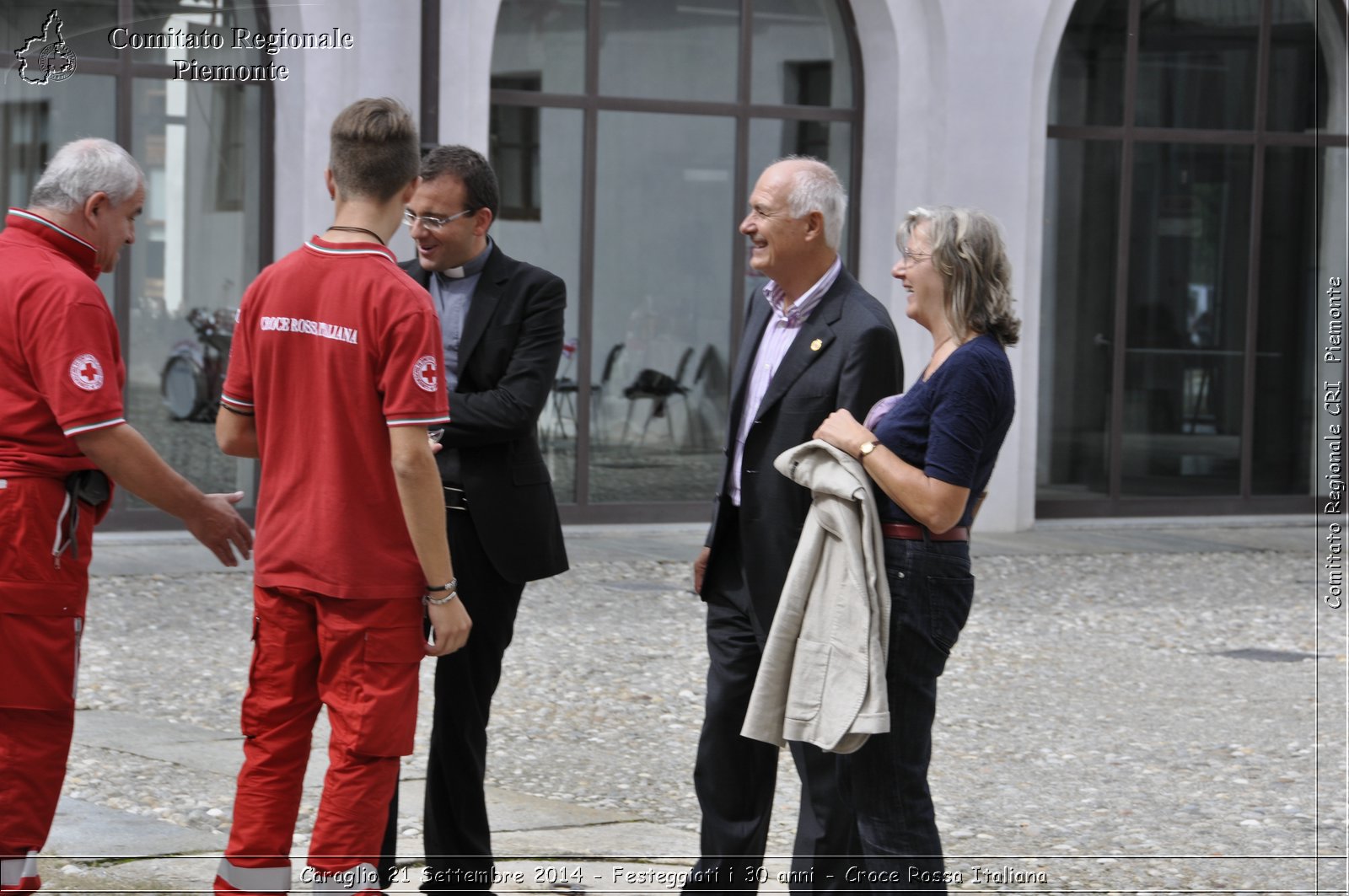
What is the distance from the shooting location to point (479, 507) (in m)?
4.14

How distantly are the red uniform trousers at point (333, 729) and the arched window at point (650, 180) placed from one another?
8.85 meters

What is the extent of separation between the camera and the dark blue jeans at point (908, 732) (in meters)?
3.54

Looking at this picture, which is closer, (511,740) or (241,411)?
(241,411)

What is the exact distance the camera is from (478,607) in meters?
4.19

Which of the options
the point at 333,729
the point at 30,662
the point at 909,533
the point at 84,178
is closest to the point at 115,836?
the point at 30,662

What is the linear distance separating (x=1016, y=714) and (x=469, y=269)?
362 centimetres

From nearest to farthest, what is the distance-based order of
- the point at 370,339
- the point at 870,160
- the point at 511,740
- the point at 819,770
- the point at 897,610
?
the point at 370,339 < the point at 897,610 < the point at 819,770 < the point at 511,740 < the point at 870,160

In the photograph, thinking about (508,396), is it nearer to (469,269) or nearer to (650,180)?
(469,269)

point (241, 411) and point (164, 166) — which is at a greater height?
point (164, 166)

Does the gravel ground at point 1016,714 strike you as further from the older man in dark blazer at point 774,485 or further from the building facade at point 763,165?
the building facade at point 763,165

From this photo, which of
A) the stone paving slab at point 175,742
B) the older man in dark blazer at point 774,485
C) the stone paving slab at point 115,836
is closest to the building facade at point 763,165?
the stone paving slab at point 175,742

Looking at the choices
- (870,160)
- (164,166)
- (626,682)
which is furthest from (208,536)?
(870,160)

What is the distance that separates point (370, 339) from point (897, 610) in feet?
4.07

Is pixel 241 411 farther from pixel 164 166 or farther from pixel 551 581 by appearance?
pixel 164 166
